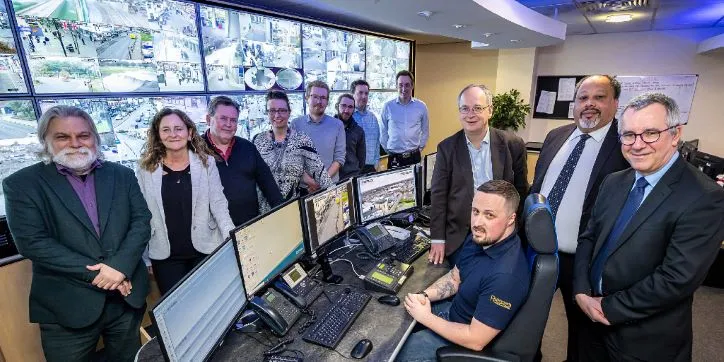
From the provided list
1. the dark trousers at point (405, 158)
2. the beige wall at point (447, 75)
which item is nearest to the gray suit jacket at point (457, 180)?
the dark trousers at point (405, 158)

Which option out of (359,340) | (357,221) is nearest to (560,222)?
(357,221)

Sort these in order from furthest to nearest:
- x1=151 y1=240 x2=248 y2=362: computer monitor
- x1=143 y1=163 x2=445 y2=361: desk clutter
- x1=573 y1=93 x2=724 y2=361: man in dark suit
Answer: x1=573 y1=93 x2=724 y2=361: man in dark suit, x1=143 y1=163 x2=445 y2=361: desk clutter, x1=151 y1=240 x2=248 y2=362: computer monitor

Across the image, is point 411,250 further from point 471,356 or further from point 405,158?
point 405,158

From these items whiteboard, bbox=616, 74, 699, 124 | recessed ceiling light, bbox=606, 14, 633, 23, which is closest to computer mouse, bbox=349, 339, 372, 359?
recessed ceiling light, bbox=606, 14, 633, 23

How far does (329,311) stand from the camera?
5.04 ft

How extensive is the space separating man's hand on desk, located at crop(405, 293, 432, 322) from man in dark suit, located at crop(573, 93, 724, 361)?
2.39ft

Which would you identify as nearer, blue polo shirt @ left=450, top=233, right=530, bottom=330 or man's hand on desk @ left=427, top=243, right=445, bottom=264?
blue polo shirt @ left=450, top=233, right=530, bottom=330

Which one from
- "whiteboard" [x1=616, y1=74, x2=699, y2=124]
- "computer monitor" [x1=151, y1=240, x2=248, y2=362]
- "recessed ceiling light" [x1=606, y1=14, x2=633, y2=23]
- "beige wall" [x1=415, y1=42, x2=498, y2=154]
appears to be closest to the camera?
"computer monitor" [x1=151, y1=240, x2=248, y2=362]

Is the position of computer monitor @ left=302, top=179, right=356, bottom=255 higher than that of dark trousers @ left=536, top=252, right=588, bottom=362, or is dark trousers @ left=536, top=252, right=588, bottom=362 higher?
computer monitor @ left=302, top=179, right=356, bottom=255

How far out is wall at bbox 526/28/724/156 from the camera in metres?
4.75

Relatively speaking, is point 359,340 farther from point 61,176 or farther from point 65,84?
point 65,84

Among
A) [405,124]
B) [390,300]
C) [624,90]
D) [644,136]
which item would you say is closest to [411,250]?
[390,300]

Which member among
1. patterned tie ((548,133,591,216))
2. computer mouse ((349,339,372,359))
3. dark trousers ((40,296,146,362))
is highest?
patterned tie ((548,133,591,216))

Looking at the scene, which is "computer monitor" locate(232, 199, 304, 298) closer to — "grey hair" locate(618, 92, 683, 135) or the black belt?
"grey hair" locate(618, 92, 683, 135)
